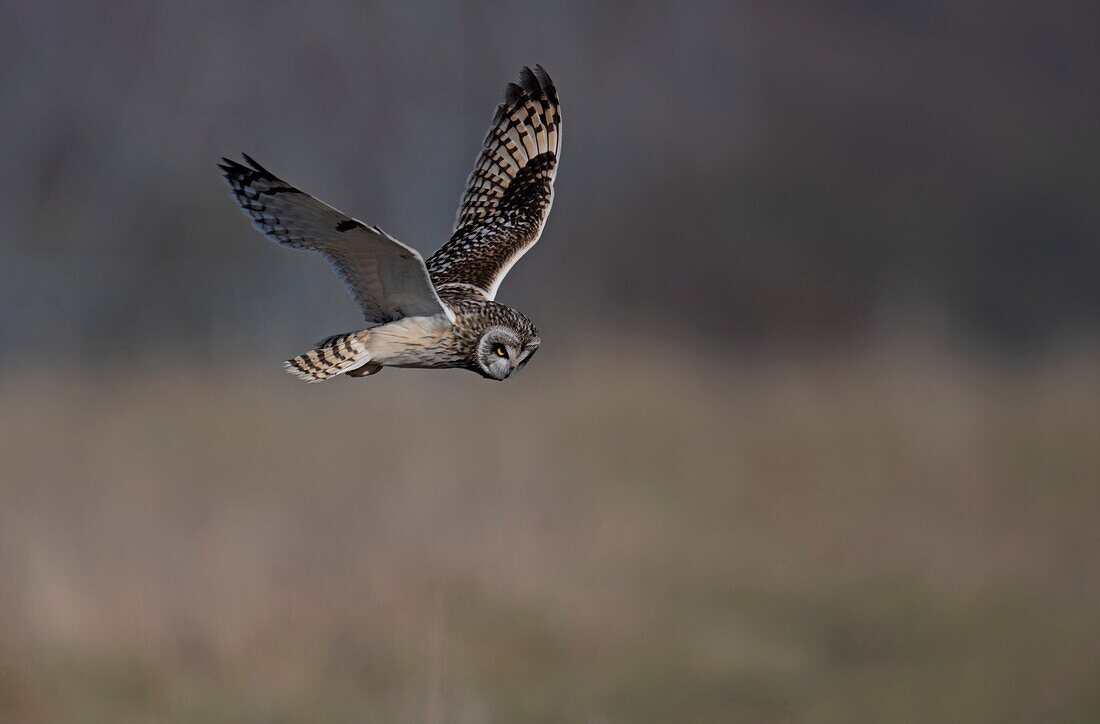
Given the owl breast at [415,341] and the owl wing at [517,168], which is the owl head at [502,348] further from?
the owl wing at [517,168]

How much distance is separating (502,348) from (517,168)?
7.10 feet

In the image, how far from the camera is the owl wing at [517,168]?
6.54 m

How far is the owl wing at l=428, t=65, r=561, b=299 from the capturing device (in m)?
6.54

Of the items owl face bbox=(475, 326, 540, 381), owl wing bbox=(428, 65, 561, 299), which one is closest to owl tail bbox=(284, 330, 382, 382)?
owl face bbox=(475, 326, 540, 381)

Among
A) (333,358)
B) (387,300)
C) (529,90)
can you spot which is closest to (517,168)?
(529,90)

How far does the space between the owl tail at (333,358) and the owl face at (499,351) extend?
1.49ft

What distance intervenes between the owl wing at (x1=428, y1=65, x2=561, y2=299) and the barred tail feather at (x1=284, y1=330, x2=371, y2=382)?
1.59m

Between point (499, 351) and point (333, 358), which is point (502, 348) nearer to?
point (499, 351)

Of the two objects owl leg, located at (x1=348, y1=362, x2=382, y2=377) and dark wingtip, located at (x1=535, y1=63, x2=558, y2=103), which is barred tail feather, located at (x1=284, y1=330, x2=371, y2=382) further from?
dark wingtip, located at (x1=535, y1=63, x2=558, y2=103)

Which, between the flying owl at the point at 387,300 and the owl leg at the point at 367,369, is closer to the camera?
the flying owl at the point at 387,300

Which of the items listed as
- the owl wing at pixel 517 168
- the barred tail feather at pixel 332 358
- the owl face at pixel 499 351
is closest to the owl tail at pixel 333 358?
the barred tail feather at pixel 332 358

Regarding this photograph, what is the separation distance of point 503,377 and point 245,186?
1.24 meters

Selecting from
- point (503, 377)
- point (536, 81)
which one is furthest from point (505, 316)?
point (536, 81)

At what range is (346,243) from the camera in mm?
4785
